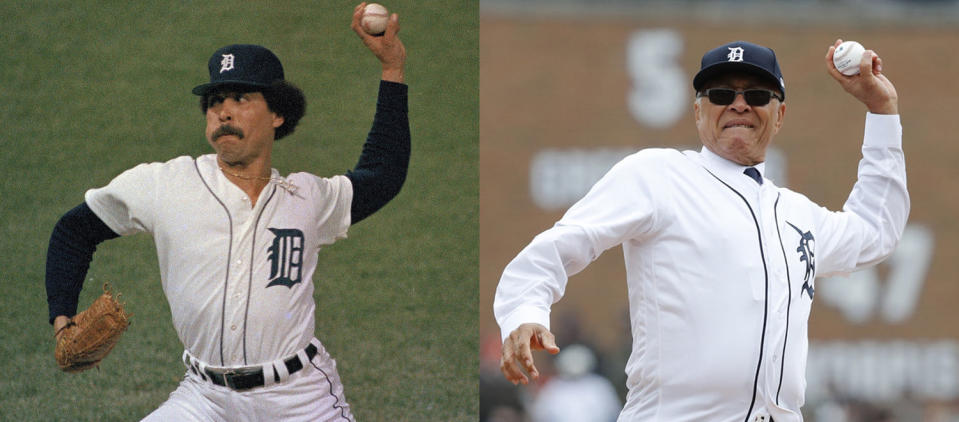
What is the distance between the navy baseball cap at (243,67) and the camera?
3.57 meters

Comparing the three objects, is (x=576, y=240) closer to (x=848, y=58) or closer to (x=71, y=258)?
(x=848, y=58)

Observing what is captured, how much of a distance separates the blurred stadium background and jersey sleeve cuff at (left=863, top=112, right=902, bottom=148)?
5375 mm

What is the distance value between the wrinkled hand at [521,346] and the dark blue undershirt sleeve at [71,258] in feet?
4.72

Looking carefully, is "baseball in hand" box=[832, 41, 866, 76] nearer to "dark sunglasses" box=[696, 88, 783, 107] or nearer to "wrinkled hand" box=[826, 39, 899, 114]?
"wrinkled hand" box=[826, 39, 899, 114]

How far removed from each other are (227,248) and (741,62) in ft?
4.55

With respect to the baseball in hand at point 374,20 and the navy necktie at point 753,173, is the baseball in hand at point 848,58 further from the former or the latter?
the baseball in hand at point 374,20

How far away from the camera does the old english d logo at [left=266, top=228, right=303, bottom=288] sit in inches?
137

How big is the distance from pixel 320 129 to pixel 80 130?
2.26 ft

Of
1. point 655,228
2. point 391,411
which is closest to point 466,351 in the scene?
point 391,411

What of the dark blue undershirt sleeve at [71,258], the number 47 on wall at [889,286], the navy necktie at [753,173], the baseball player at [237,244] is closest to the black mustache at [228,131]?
the baseball player at [237,244]

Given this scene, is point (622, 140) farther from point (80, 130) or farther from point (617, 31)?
point (80, 130)

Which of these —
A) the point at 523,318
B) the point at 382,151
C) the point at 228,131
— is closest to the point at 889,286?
the point at 382,151

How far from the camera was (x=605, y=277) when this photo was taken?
389 inches

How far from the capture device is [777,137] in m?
9.91
